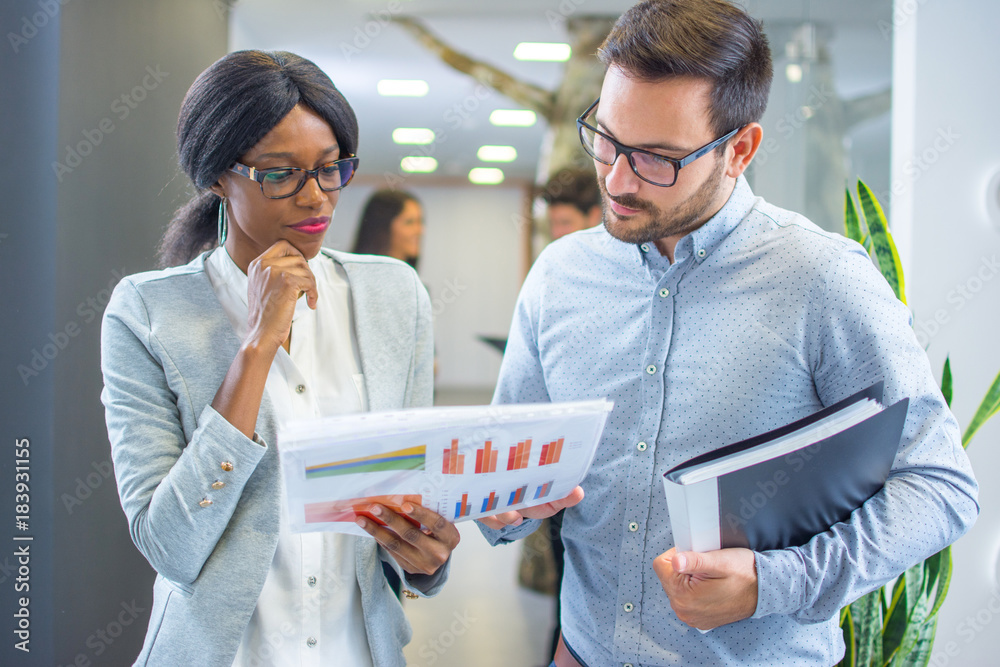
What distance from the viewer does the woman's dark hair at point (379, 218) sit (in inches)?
102

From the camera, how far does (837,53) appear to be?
2.68 m

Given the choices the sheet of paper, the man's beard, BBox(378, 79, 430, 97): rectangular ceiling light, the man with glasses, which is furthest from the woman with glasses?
BBox(378, 79, 430, 97): rectangular ceiling light

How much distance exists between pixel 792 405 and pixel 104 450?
190cm

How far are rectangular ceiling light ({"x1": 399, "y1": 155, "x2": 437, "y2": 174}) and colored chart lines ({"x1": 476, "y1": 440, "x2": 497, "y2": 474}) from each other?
6.06 feet

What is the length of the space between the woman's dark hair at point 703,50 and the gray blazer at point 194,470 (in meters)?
0.70

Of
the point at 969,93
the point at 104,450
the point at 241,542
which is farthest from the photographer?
the point at 969,93

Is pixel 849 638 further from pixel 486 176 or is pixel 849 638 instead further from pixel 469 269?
pixel 486 176

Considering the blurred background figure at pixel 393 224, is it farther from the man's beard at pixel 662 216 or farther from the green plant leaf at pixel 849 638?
the green plant leaf at pixel 849 638

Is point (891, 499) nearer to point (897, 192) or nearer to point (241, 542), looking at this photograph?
point (241, 542)

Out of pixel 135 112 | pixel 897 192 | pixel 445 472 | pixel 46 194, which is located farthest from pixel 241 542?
pixel 897 192

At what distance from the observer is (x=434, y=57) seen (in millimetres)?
2574

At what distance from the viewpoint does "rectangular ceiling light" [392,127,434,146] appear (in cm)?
261

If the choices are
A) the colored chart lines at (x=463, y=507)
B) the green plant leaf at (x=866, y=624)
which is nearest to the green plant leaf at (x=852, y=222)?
the green plant leaf at (x=866, y=624)

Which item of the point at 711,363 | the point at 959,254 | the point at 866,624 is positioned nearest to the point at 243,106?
the point at 711,363
